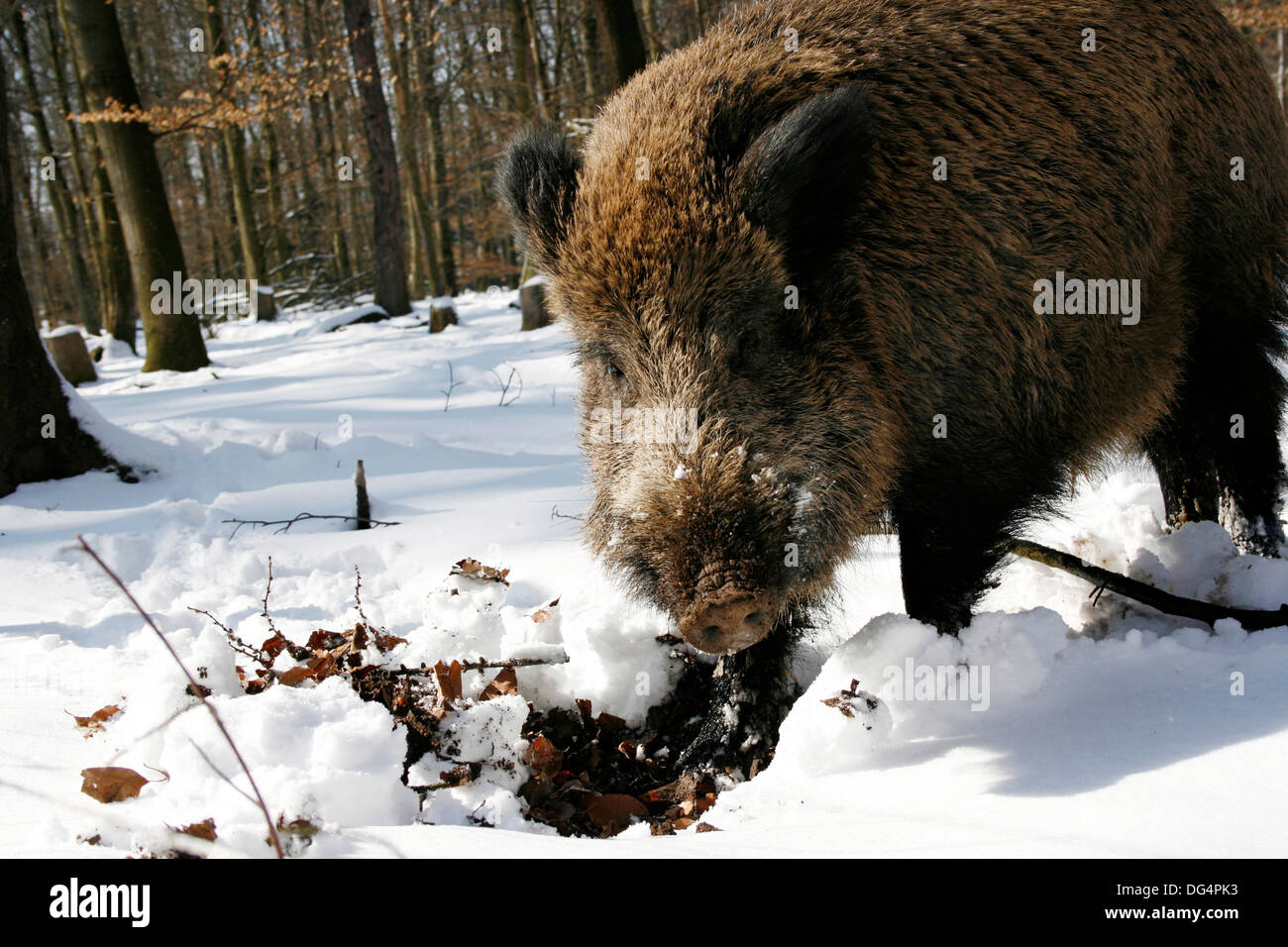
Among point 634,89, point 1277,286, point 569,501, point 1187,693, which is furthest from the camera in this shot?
point 569,501

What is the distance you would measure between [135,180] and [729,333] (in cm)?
1037

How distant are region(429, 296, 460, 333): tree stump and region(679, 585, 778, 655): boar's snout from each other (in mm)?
12534

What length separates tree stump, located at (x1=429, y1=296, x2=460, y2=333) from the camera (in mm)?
14148

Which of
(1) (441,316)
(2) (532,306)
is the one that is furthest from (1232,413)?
(1) (441,316)

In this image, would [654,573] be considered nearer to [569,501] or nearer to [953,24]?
[953,24]

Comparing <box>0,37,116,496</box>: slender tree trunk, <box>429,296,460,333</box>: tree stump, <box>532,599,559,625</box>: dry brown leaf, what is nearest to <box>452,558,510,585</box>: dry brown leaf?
<box>532,599,559,625</box>: dry brown leaf

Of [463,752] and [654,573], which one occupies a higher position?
[654,573]

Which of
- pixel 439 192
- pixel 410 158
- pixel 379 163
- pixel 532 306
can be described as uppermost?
pixel 439 192

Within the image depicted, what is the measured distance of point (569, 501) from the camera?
5.04 meters

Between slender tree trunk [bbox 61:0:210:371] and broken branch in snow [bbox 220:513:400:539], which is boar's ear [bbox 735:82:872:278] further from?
slender tree trunk [bbox 61:0:210:371]

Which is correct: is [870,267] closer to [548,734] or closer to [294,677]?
[548,734]

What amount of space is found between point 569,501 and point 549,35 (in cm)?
2316

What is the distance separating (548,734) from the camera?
117 inches

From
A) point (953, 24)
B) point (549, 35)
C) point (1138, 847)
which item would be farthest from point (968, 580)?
point (549, 35)
